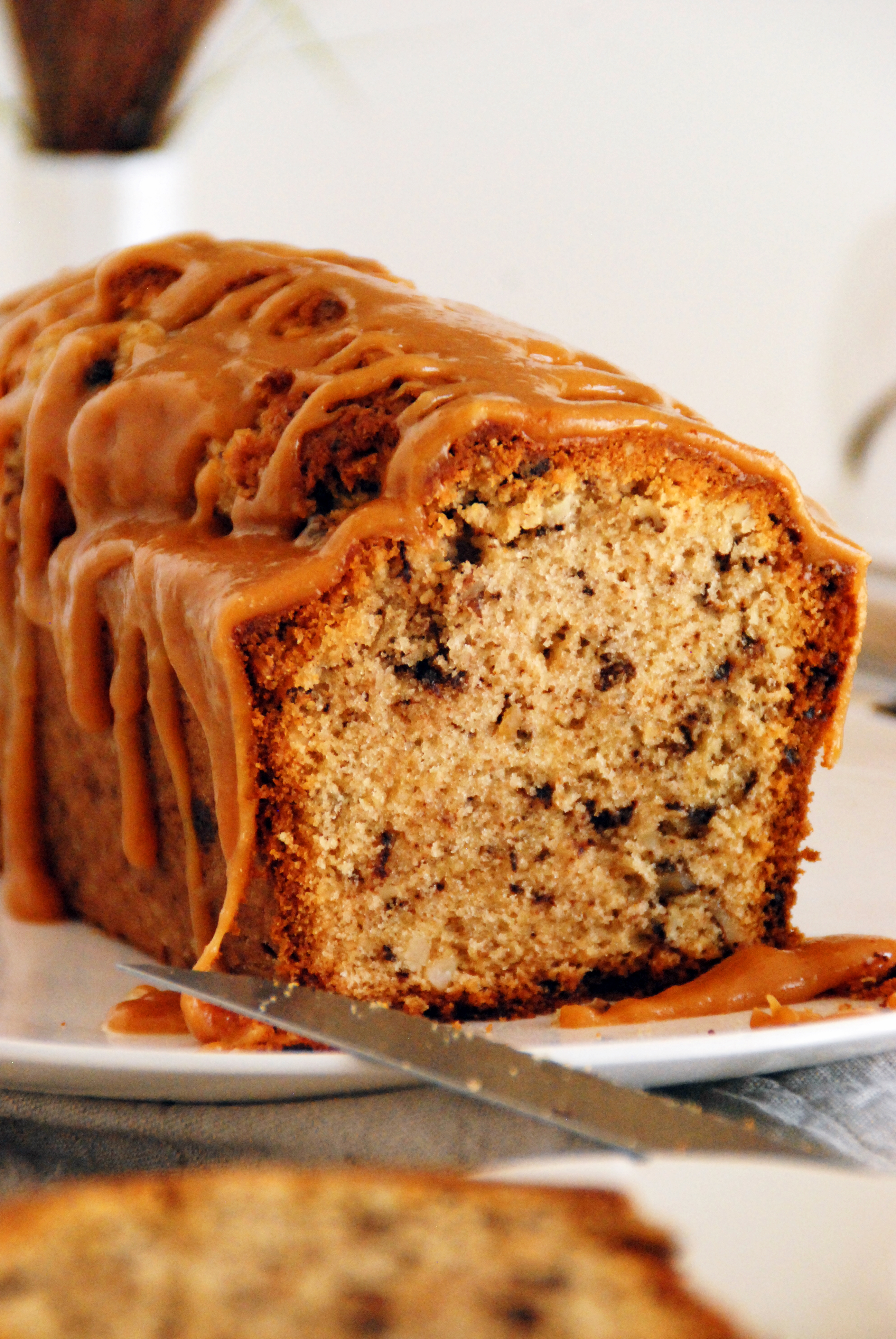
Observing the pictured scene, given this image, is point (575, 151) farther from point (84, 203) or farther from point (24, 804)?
point (24, 804)

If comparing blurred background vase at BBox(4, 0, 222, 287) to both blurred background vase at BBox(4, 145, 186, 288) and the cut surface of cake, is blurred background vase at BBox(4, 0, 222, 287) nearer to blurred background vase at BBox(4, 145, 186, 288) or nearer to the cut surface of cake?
blurred background vase at BBox(4, 145, 186, 288)

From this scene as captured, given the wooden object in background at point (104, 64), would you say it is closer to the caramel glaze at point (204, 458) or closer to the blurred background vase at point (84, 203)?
the blurred background vase at point (84, 203)

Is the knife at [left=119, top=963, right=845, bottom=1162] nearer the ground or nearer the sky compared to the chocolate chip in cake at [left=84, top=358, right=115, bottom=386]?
nearer the ground

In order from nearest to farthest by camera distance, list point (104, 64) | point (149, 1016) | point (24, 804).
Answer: point (149, 1016), point (24, 804), point (104, 64)

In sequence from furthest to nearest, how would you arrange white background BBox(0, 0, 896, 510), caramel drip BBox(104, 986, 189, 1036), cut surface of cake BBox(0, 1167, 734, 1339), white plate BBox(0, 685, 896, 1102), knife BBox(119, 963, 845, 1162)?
white background BBox(0, 0, 896, 510) < caramel drip BBox(104, 986, 189, 1036) < white plate BBox(0, 685, 896, 1102) < knife BBox(119, 963, 845, 1162) < cut surface of cake BBox(0, 1167, 734, 1339)

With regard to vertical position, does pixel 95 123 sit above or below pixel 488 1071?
above

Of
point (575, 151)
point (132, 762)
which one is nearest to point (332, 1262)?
point (132, 762)

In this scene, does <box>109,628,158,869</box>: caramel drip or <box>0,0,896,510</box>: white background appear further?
<box>0,0,896,510</box>: white background

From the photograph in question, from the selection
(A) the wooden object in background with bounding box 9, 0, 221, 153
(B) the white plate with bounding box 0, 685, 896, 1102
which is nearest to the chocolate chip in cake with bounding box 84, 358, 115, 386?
(B) the white plate with bounding box 0, 685, 896, 1102
